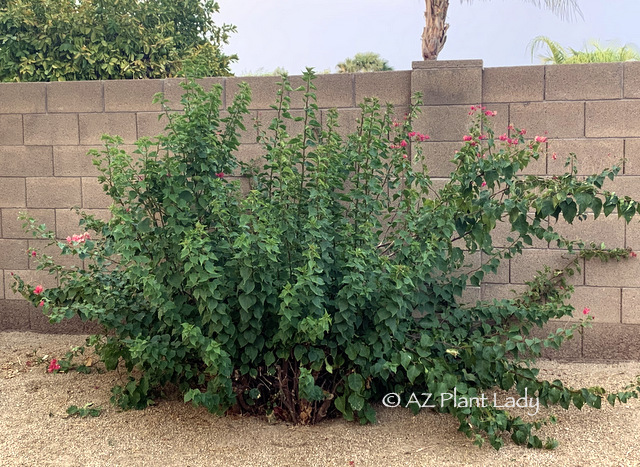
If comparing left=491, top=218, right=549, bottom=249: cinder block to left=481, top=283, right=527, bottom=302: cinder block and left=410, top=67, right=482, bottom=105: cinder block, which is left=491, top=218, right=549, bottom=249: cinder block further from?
left=410, top=67, right=482, bottom=105: cinder block

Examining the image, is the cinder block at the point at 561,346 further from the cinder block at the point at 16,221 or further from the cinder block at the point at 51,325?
the cinder block at the point at 16,221

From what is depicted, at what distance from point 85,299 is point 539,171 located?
273 centimetres

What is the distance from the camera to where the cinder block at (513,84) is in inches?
152

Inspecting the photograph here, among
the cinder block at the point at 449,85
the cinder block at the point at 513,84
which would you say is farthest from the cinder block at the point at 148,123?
the cinder block at the point at 513,84

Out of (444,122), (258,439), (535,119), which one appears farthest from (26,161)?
(535,119)

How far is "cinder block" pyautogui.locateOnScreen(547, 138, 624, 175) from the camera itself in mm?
3857

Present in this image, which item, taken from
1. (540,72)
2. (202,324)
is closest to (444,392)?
(202,324)

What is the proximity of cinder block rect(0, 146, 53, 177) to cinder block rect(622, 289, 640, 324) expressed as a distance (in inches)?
153

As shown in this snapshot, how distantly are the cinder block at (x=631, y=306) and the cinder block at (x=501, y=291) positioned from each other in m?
0.61

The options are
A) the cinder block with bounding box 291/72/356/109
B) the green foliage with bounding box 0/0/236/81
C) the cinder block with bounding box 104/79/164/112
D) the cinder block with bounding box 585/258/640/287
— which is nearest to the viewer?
the cinder block with bounding box 585/258/640/287

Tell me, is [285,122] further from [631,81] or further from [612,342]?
[612,342]

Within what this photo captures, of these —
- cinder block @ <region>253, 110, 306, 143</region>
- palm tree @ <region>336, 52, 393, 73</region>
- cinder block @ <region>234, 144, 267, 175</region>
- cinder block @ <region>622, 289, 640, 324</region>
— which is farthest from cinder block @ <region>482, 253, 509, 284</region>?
palm tree @ <region>336, 52, 393, 73</region>

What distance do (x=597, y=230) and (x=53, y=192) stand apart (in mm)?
3619

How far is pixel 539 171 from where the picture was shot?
3895 mm
